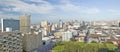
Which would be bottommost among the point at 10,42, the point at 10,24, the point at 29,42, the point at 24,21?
the point at 29,42

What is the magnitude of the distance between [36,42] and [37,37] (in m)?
0.32

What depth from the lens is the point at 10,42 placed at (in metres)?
8.00

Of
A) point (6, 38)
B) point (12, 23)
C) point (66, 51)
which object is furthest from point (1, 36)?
point (12, 23)

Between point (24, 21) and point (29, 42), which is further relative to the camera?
point (24, 21)

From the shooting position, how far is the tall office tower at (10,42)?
24.9 feet

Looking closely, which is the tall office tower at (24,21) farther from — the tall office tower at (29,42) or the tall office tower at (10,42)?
the tall office tower at (10,42)

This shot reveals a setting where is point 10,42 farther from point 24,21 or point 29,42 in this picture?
point 24,21

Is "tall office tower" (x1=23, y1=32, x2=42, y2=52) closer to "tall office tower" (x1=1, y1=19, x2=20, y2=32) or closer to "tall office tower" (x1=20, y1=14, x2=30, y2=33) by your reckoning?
"tall office tower" (x1=1, y1=19, x2=20, y2=32)

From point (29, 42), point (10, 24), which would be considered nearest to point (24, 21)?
point (10, 24)

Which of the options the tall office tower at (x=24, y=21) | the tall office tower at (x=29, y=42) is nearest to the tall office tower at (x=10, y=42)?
the tall office tower at (x=29, y=42)

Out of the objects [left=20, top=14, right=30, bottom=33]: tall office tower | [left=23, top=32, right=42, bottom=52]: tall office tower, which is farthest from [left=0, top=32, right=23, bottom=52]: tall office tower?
[left=20, top=14, right=30, bottom=33]: tall office tower

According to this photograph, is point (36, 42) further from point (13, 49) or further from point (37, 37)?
point (13, 49)

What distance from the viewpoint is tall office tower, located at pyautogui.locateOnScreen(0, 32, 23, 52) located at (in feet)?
24.9

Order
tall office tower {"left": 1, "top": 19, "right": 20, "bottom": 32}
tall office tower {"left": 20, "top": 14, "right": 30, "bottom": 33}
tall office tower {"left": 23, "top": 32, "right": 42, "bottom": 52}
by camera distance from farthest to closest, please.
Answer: tall office tower {"left": 20, "top": 14, "right": 30, "bottom": 33}
tall office tower {"left": 1, "top": 19, "right": 20, "bottom": 32}
tall office tower {"left": 23, "top": 32, "right": 42, "bottom": 52}
